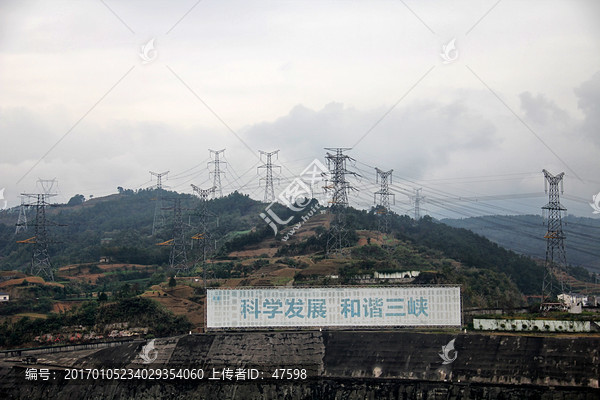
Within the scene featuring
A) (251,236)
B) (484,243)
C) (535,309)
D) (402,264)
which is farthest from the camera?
(484,243)

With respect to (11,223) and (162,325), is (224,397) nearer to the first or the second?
(162,325)

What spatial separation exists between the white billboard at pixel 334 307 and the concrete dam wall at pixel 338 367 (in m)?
1.17

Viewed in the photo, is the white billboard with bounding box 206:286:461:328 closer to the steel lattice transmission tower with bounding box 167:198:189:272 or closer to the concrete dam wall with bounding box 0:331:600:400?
the concrete dam wall with bounding box 0:331:600:400

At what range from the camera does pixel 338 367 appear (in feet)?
170

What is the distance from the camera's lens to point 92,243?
149 m

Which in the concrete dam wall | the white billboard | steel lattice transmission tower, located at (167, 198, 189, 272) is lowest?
the concrete dam wall

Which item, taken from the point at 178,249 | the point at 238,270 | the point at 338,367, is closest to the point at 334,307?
the point at 338,367

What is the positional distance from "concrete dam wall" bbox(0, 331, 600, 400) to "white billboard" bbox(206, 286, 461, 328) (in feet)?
3.83

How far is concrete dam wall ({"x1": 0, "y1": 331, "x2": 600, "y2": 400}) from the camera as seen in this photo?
46531mm

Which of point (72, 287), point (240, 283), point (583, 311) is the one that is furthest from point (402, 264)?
point (72, 287)

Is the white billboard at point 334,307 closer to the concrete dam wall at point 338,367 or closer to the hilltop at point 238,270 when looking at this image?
the concrete dam wall at point 338,367

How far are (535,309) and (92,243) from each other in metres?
110

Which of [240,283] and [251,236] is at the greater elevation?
[251,236]

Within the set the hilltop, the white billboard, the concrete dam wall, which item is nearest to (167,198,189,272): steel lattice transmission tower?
the hilltop
